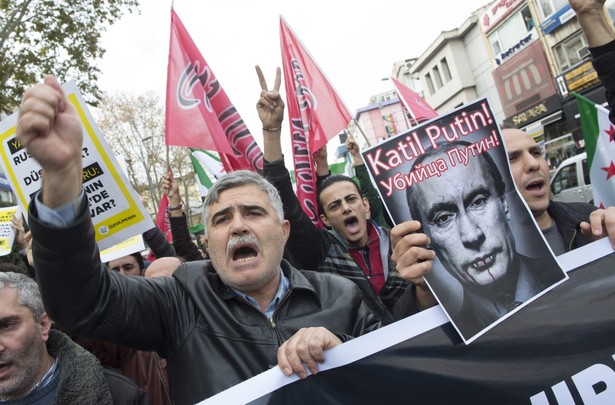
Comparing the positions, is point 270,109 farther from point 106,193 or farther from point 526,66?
point 526,66

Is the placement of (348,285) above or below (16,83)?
below

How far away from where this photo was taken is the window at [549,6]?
22.7 metres

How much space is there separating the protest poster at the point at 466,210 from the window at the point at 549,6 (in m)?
25.0

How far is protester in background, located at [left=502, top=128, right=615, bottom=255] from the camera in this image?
7.56ft

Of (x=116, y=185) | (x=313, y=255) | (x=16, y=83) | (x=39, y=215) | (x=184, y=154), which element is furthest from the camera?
(x=184, y=154)

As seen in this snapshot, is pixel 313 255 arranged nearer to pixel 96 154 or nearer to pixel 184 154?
pixel 96 154

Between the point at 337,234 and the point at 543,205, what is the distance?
144 cm

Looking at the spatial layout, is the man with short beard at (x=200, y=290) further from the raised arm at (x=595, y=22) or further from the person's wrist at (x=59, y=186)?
the raised arm at (x=595, y=22)

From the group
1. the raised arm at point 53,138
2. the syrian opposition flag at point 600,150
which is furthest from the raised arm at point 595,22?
the raised arm at point 53,138

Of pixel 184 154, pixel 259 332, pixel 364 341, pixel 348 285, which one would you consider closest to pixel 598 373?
pixel 364 341

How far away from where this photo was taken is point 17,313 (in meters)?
1.99

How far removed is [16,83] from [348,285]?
1098 centimetres

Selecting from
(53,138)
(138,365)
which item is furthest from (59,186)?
(138,365)

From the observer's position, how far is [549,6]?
23156mm
